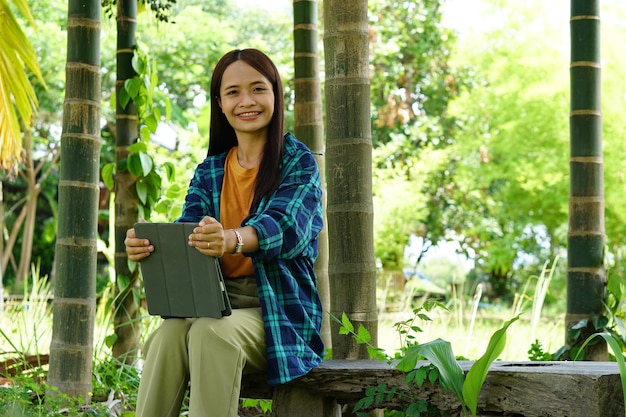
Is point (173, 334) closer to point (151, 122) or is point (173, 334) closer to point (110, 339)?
point (110, 339)

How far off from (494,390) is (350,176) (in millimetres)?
1092

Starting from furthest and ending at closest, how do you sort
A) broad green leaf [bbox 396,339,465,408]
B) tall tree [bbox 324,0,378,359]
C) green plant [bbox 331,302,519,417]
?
tall tree [bbox 324,0,378,359] < broad green leaf [bbox 396,339,465,408] < green plant [bbox 331,302,519,417]

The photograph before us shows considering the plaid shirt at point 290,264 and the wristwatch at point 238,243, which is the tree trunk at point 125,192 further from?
the wristwatch at point 238,243

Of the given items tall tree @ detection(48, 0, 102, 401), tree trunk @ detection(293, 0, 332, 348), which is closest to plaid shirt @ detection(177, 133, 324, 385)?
tall tree @ detection(48, 0, 102, 401)

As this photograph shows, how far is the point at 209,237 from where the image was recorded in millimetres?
2758

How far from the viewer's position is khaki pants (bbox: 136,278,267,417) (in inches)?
109

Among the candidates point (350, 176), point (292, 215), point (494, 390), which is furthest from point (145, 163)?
point (494, 390)

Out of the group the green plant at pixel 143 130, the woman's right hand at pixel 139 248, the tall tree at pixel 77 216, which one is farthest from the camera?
the green plant at pixel 143 130

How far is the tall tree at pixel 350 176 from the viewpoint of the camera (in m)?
3.54

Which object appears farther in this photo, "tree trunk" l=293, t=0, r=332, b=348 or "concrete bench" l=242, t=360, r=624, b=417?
"tree trunk" l=293, t=0, r=332, b=348

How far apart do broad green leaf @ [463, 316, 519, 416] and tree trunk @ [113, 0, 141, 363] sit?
244 centimetres

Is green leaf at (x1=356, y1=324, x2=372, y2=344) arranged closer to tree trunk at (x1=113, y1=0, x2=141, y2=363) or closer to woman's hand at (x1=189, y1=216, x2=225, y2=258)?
woman's hand at (x1=189, y1=216, x2=225, y2=258)

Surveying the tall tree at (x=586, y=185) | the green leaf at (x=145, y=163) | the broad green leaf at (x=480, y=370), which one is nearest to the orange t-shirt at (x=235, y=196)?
the broad green leaf at (x=480, y=370)

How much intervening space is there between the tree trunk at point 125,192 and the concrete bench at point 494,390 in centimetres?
180
